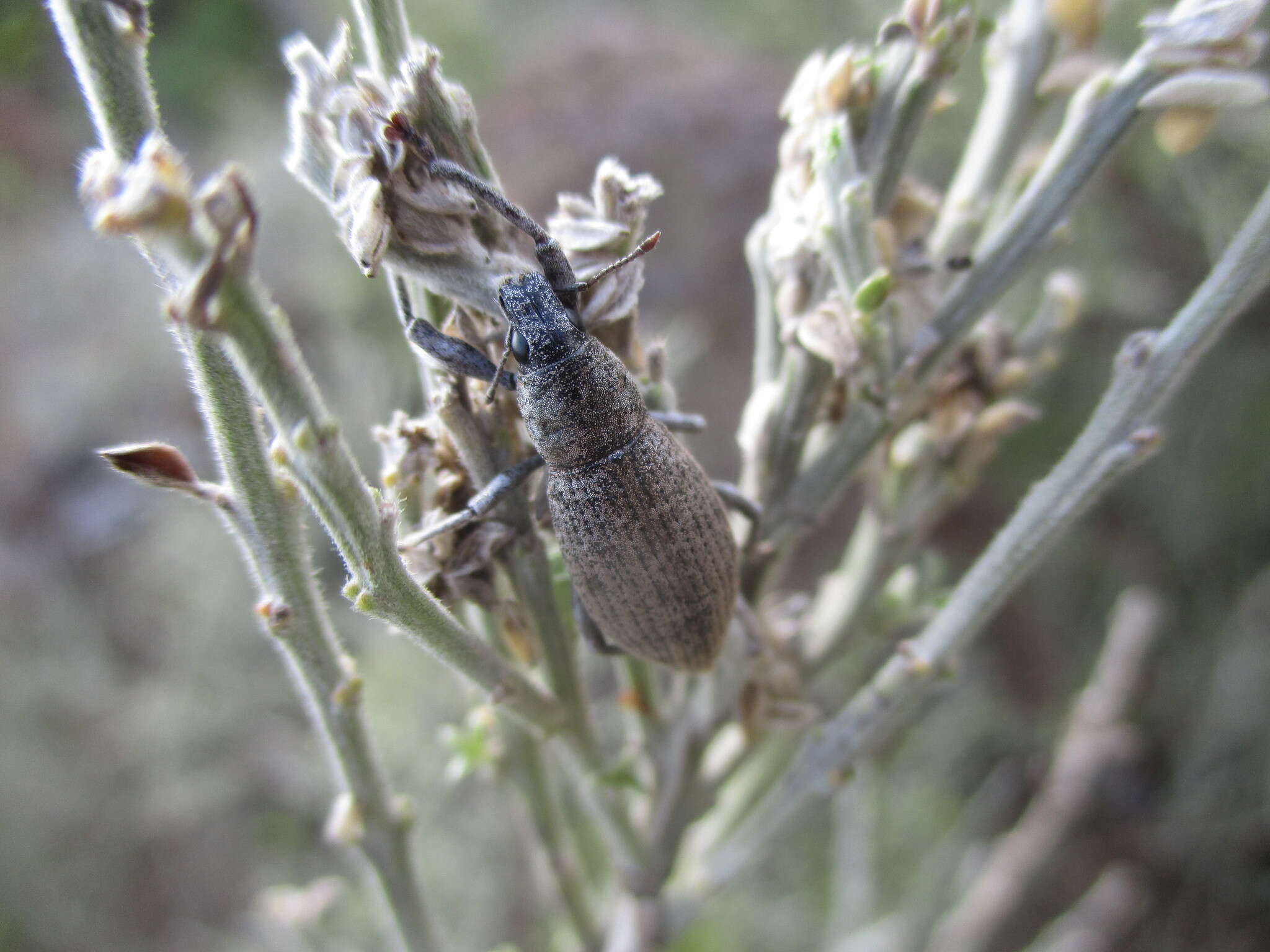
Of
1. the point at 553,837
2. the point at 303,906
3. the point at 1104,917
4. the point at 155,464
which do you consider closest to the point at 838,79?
the point at 155,464

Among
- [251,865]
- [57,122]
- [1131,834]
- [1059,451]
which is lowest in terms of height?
[1131,834]

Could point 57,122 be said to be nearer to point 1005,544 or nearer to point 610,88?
point 610,88

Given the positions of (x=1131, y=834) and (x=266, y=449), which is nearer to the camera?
(x=266, y=449)

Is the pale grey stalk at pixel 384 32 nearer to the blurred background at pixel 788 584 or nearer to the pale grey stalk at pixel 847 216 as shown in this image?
the pale grey stalk at pixel 847 216

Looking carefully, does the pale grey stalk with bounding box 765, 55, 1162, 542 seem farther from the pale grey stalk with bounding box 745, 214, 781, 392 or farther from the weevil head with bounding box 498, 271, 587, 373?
the weevil head with bounding box 498, 271, 587, 373

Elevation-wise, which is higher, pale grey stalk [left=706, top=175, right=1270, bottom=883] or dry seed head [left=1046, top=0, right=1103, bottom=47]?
dry seed head [left=1046, top=0, right=1103, bottom=47]

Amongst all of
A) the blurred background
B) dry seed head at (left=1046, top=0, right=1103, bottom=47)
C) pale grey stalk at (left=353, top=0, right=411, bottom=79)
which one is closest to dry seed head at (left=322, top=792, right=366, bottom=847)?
pale grey stalk at (left=353, top=0, right=411, bottom=79)

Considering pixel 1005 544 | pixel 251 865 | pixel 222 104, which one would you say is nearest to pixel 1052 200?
pixel 1005 544
